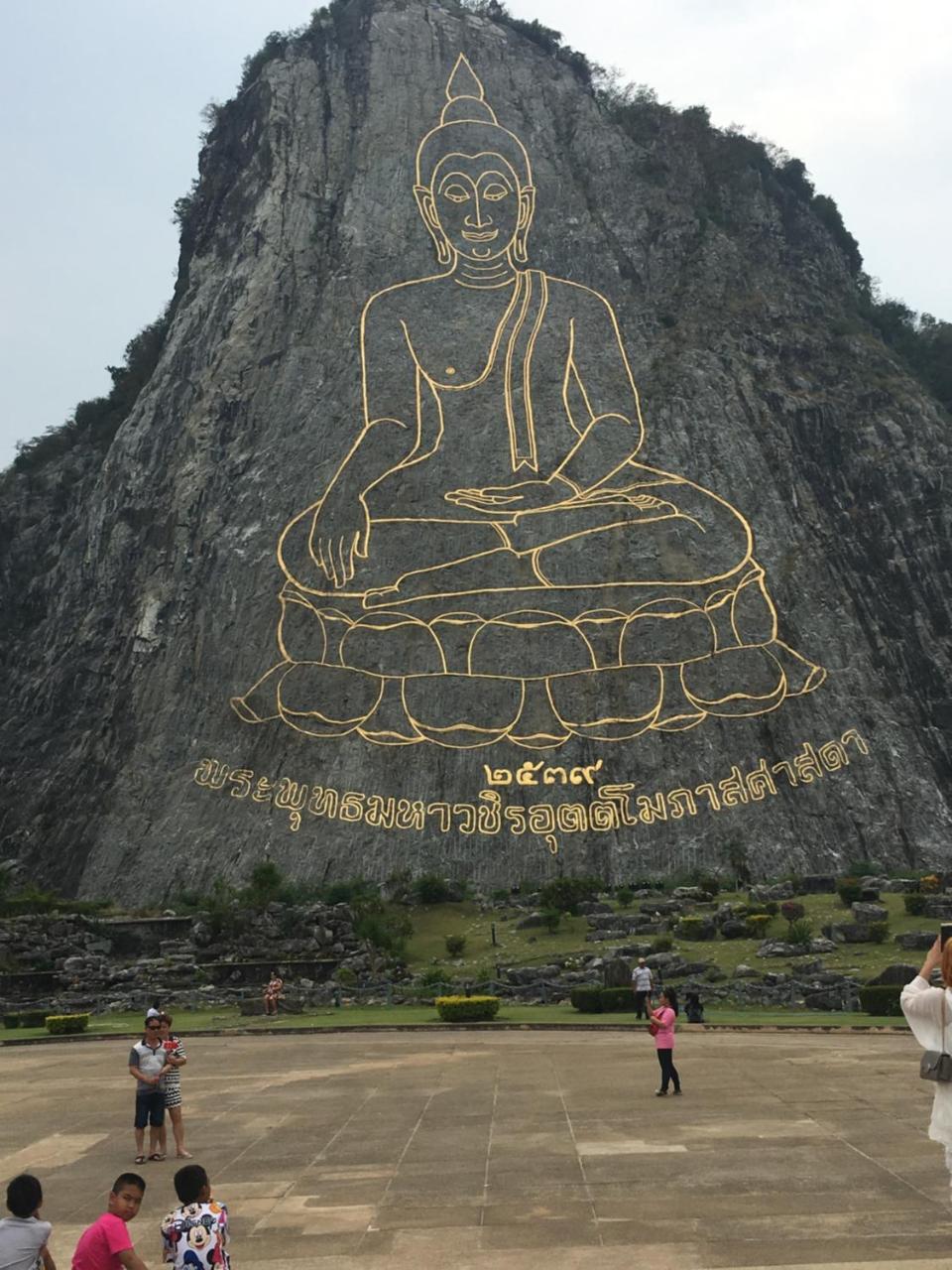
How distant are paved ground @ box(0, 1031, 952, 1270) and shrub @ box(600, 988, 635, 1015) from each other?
448 centimetres

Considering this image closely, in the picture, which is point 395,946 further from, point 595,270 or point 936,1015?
point 595,270

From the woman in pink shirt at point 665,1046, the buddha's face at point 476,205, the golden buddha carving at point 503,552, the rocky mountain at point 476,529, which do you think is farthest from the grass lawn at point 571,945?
the buddha's face at point 476,205

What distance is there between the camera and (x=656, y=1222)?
235 inches

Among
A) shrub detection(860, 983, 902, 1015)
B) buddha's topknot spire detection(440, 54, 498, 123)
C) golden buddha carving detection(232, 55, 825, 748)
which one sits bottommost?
shrub detection(860, 983, 902, 1015)

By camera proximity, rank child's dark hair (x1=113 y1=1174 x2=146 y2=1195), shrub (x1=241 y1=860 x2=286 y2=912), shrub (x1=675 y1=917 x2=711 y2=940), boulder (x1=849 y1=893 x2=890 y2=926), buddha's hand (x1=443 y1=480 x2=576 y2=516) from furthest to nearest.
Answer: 1. buddha's hand (x1=443 y1=480 x2=576 y2=516)
2. shrub (x1=241 y1=860 x2=286 y2=912)
3. shrub (x1=675 y1=917 x2=711 y2=940)
4. boulder (x1=849 y1=893 x2=890 y2=926)
5. child's dark hair (x1=113 y1=1174 x2=146 y2=1195)

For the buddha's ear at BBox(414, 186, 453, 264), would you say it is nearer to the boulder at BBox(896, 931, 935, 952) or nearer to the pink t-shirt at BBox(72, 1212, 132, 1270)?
the boulder at BBox(896, 931, 935, 952)

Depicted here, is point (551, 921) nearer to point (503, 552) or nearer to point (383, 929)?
point (383, 929)

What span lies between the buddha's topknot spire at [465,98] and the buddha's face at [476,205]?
2.93 metres

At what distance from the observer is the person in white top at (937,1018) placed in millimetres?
5105

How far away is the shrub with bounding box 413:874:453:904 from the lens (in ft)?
93.5

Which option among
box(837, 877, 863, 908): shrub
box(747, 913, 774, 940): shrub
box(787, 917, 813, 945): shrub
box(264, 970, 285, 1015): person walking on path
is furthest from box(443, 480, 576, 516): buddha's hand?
box(264, 970, 285, 1015): person walking on path

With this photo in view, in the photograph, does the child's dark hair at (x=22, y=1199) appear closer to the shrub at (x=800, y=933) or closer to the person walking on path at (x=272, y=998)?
the person walking on path at (x=272, y=998)

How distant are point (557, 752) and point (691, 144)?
28960 millimetres

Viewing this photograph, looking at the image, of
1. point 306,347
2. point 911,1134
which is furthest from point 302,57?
point 911,1134
